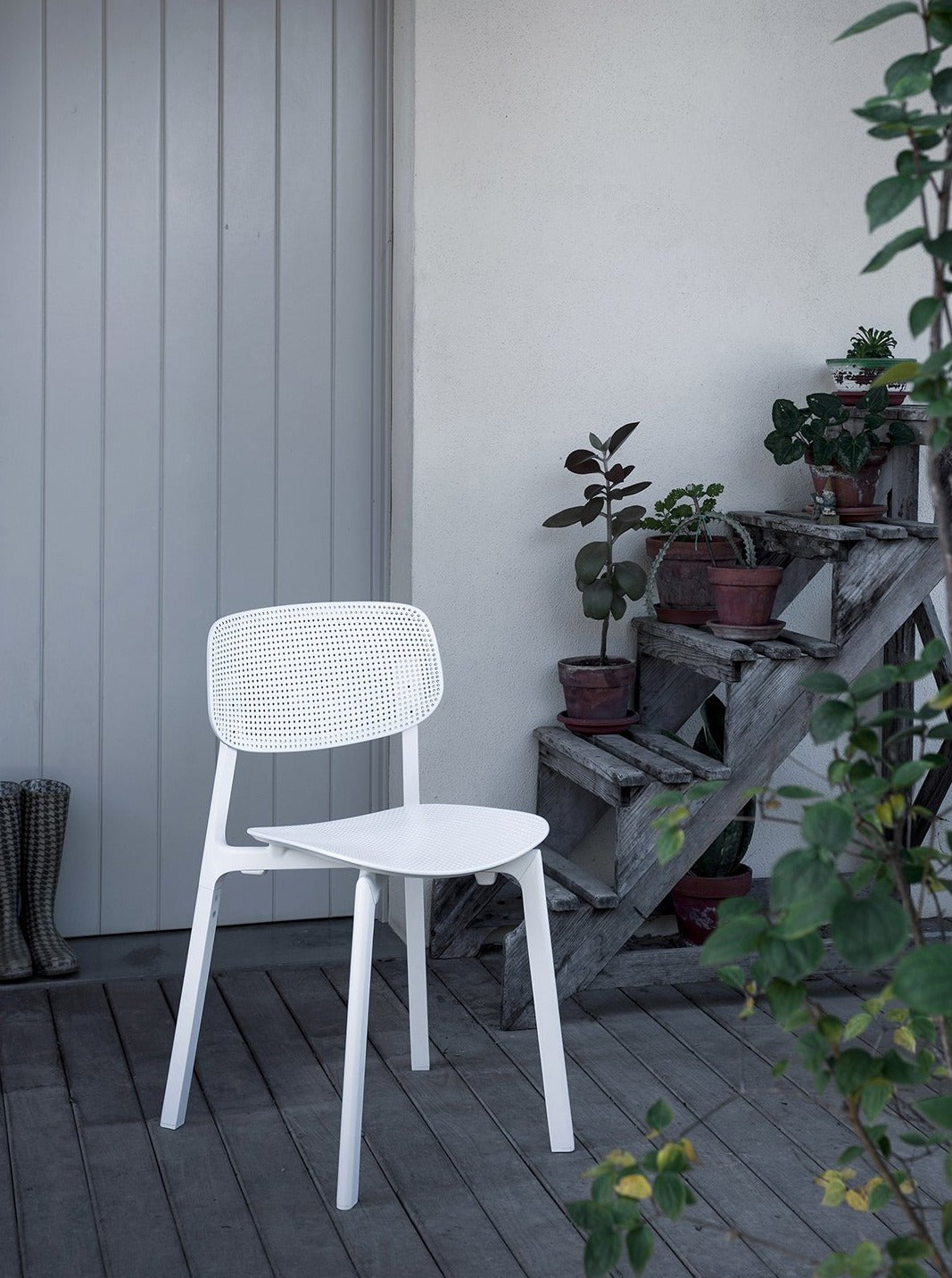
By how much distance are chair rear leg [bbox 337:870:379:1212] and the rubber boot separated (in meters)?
1.18

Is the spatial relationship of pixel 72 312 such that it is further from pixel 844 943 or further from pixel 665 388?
pixel 844 943

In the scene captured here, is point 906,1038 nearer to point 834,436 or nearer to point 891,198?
point 891,198

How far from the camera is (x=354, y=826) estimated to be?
2.38 m

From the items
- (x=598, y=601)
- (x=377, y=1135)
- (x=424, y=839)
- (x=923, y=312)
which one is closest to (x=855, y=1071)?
(x=923, y=312)

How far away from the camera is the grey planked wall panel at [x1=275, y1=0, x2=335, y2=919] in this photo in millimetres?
3186

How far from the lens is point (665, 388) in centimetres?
330

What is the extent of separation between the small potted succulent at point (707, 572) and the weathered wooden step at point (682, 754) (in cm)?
26

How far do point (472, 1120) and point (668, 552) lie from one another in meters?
1.35

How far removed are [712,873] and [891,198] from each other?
2.48 metres

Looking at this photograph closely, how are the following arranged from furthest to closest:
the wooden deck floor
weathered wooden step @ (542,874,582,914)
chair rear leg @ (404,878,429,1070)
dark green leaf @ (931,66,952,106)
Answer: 1. weathered wooden step @ (542,874,582,914)
2. chair rear leg @ (404,878,429,1070)
3. the wooden deck floor
4. dark green leaf @ (931,66,952,106)

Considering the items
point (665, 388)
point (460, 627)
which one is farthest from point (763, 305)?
point (460, 627)

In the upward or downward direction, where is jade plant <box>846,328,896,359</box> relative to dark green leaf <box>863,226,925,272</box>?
upward

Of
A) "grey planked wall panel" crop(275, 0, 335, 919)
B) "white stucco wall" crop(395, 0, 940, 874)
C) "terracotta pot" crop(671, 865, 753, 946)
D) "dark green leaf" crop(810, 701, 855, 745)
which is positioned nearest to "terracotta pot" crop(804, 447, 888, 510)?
"white stucco wall" crop(395, 0, 940, 874)

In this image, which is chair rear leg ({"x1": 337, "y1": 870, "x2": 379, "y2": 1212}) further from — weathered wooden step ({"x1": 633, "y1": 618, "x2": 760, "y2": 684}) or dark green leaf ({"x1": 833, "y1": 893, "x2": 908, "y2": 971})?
dark green leaf ({"x1": 833, "y1": 893, "x2": 908, "y2": 971})
